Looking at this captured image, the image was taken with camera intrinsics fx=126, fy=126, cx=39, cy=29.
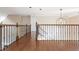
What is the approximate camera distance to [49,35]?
7.62 m
